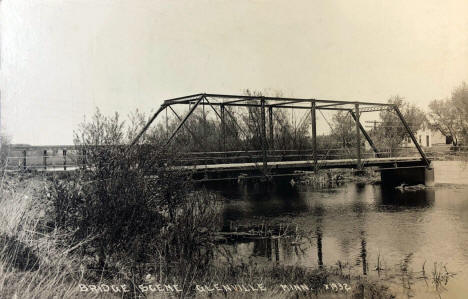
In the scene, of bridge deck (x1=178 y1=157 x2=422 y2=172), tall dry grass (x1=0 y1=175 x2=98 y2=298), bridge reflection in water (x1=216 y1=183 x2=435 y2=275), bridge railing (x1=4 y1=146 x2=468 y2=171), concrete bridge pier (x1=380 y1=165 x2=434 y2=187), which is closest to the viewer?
tall dry grass (x1=0 y1=175 x2=98 y2=298)

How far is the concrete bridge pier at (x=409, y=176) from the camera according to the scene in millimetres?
26812

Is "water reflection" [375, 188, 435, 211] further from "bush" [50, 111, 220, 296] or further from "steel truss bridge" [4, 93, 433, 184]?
"bush" [50, 111, 220, 296]

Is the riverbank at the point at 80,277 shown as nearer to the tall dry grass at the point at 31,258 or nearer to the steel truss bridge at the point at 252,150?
the tall dry grass at the point at 31,258

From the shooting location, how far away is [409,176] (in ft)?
90.9

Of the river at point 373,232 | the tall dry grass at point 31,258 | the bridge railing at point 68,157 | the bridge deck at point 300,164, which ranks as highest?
the bridge railing at point 68,157

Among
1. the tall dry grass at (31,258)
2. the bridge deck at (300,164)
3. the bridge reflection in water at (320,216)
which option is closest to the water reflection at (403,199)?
the bridge reflection in water at (320,216)

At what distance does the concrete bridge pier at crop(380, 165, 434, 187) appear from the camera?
88.0 ft

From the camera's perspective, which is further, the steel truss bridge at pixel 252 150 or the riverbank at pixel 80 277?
the steel truss bridge at pixel 252 150

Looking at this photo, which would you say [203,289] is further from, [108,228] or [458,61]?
[458,61]

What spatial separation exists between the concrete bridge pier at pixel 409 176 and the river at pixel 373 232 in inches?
72.8

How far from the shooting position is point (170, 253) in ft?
27.7

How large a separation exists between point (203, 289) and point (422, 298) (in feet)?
13.6

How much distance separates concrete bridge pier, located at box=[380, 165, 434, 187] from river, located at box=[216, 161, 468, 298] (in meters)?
1.85

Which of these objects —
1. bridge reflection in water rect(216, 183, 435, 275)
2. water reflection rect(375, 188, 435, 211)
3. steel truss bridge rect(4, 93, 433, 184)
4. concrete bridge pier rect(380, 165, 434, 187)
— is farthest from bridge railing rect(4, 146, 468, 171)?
concrete bridge pier rect(380, 165, 434, 187)
